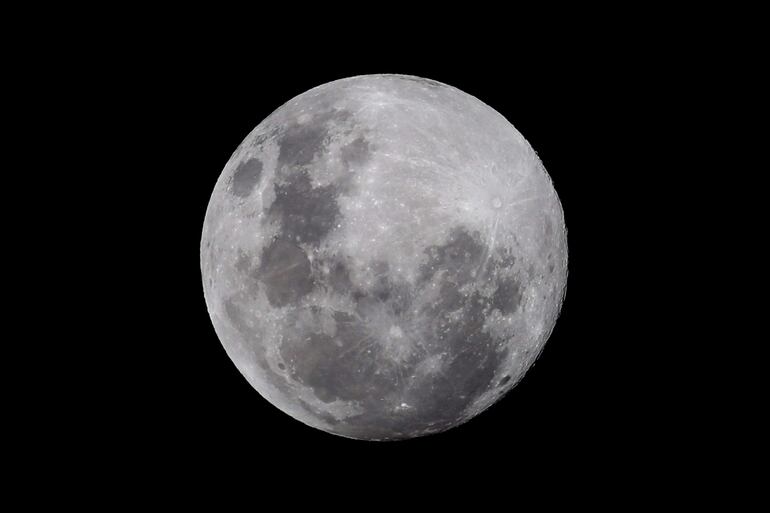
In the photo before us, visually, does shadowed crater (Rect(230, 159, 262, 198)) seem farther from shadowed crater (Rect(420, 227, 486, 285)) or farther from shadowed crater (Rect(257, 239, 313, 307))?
shadowed crater (Rect(420, 227, 486, 285))

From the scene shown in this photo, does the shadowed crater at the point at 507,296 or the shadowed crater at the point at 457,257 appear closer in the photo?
the shadowed crater at the point at 457,257

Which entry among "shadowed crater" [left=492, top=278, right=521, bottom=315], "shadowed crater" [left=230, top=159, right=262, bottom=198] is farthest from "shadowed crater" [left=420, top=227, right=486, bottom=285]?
"shadowed crater" [left=230, top=159, right=262, bottom=198]

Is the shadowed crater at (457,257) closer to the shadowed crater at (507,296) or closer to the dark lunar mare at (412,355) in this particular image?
the dark lunar mare at (412,355)

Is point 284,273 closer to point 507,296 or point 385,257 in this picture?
point 385,257

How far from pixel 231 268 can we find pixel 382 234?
975 millimetres

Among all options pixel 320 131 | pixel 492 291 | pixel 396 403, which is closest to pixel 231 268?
pixel 320 131

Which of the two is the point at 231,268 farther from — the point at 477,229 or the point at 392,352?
the point at 477,229

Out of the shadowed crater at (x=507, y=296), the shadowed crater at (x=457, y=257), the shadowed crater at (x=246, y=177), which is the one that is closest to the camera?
the shadowed crater at (x=457, y=257)

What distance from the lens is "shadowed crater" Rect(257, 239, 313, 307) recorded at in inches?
163

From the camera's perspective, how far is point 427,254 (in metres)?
4.04

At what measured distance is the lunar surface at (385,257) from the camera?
4066 mm

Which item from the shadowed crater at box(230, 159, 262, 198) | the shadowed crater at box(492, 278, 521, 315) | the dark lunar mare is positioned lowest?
the dark lunar mare

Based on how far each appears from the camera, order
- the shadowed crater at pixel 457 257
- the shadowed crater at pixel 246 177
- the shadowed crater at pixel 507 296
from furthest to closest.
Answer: the shadowed crater at pixel 246 177 → the shadowed crater at pixel 507 296 → the shadowed crater at pixel 457 257

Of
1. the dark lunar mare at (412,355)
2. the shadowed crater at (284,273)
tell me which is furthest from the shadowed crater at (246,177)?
the dark lunar mare at (412,355)
